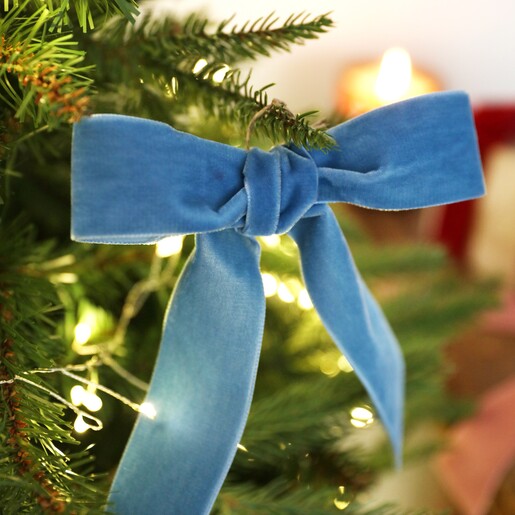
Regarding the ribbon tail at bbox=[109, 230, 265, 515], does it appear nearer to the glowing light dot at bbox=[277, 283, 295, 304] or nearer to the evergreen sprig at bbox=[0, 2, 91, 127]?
the evergreen sprig at bbox=[0, 2, 91, 127]

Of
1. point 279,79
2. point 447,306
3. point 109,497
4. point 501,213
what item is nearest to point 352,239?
point 447,306

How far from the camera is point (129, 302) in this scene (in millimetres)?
461

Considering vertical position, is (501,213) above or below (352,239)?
below

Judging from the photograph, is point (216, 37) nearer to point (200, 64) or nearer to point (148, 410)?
point (200, 64)

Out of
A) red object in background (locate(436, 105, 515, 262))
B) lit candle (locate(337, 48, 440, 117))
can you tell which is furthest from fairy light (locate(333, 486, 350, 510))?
lit candle (locate(337, 48, 440, 117))

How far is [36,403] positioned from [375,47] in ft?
6.14

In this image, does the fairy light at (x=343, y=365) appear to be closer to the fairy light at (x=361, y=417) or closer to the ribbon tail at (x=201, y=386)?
the fairy light at (x=361, y=417)

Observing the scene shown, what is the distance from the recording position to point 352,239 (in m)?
0.74

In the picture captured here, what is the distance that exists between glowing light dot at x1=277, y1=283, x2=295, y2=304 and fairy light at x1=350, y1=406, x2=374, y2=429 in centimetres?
10

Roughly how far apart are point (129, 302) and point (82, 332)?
0.06 m

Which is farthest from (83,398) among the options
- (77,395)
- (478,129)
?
(478,129)

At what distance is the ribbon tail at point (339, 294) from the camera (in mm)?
318

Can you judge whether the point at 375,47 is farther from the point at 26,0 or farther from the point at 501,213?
the point at 26,0

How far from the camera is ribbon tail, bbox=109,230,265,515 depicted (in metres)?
0.29
